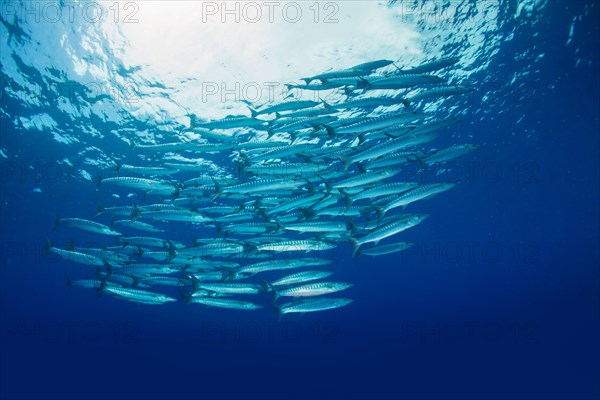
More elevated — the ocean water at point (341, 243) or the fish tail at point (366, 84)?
→ the ocean water at point (341, 243)

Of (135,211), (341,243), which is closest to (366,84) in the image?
(135,211)

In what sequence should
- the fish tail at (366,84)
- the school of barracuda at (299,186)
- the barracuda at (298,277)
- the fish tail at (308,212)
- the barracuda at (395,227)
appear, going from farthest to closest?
the barracuda at (298,277), the fish tail at (308,212), the barracuda at (395,227), the school of barracuda at (299,186), the fish tail at (366,84)

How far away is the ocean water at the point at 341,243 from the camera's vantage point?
9.63m

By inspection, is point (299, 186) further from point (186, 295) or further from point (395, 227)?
point (186, 295)

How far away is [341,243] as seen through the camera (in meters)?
24.8

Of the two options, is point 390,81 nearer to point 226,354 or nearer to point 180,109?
point 180,109

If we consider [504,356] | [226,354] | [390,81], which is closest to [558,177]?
[390,81]

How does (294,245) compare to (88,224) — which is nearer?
(294,245)

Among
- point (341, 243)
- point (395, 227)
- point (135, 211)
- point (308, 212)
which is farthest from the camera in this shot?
point (341, 243)

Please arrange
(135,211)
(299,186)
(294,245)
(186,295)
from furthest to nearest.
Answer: (186,295) → (299,186) → (135,211) → (294,245)

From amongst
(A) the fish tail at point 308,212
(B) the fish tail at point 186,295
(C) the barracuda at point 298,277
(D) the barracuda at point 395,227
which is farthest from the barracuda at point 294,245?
(B) the fish tail at point 186,295

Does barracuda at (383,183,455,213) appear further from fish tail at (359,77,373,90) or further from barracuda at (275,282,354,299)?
barracuda at (275,282,354,299)

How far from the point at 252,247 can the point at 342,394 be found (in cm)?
3148

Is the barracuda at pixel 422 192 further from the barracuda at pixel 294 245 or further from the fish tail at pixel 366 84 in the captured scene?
the barracuda at pixel 294 245
